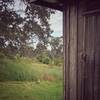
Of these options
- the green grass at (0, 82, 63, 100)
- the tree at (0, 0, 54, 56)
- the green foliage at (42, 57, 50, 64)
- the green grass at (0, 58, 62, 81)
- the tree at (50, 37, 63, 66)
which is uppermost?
the tree at (0, 0, 54, 56)

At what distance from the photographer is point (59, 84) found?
771 centimetres

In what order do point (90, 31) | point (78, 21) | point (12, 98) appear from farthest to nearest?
point (12, 98) < point (78, 21) < point (90, 31)

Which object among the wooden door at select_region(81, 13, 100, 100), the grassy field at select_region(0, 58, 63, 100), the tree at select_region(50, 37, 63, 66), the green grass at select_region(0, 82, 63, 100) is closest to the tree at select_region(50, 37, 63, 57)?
the tree at select_region(50, 37, 63, 66)

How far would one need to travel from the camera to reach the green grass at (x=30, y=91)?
7.47 meters

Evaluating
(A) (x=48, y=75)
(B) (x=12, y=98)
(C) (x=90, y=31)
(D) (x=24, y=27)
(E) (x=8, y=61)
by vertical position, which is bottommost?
(B) (x=12, y=98)

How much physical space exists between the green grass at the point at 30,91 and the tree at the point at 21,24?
126 cm

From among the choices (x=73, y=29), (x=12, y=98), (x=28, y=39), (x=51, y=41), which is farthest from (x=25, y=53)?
(x=73, y=29)

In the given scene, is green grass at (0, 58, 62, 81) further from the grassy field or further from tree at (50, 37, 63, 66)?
tree at (50, 37, 63, 66)

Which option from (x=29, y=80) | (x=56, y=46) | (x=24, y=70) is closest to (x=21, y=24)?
(x=56, y=46)

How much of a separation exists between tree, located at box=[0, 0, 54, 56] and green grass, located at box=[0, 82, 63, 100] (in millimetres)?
1262

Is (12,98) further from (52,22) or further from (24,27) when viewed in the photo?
(52,22)

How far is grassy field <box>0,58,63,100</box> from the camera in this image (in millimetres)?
7481

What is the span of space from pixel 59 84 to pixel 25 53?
155cm

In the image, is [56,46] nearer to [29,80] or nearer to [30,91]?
[29,80]
